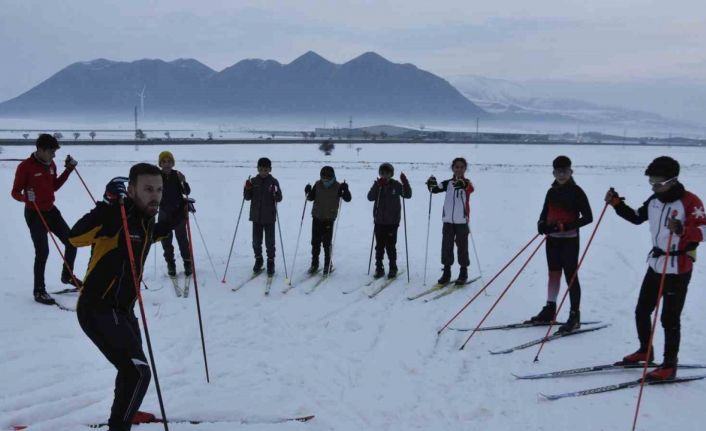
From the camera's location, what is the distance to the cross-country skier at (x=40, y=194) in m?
5.81

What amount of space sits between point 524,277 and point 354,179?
1666cm

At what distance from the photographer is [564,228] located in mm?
5395

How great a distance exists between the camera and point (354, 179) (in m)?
24.0

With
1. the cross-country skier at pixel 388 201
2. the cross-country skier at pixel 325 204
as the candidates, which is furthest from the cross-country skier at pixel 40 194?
the cross-country skier at pixel 388 201

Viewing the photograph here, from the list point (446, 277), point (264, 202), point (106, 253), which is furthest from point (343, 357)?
point (264, 202)

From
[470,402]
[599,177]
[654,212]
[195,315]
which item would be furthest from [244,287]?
[599,177]

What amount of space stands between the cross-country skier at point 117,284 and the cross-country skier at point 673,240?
394 cm

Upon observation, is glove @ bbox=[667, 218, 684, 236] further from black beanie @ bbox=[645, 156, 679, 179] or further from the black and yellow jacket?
the black and yellow jacket

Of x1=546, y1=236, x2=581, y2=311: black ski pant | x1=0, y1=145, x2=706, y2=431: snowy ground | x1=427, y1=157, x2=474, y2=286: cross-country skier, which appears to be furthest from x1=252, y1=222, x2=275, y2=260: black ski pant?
x1=546, y1=236, x2=581, y2=311: black ski pant

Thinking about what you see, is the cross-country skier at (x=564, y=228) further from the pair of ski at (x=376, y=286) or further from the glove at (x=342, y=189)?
the glove at (x=342, y=189)

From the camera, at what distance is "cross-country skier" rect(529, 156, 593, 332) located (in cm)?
542

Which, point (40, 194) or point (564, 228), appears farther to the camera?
point (40, 194)

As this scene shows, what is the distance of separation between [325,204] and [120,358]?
4824 millimetres

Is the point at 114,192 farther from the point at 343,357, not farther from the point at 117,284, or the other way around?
the point at 343,357
